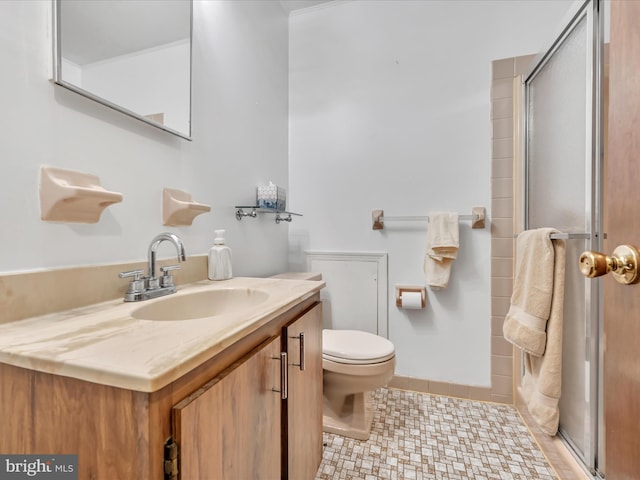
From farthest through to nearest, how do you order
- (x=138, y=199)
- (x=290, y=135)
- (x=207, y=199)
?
(x=290, y=135), (x=207, y=199), (x=138, y=199)

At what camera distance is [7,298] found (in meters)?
0.66

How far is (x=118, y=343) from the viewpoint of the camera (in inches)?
21.0

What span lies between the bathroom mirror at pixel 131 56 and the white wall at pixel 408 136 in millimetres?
1051

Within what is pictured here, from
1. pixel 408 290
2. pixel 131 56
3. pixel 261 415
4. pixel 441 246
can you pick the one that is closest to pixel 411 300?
pixel 408 290

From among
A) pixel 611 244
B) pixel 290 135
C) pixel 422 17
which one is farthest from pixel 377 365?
pixel 422 17

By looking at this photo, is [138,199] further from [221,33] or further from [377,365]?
[377,365]

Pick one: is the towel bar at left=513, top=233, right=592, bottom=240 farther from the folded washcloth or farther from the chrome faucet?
the chrome faucet

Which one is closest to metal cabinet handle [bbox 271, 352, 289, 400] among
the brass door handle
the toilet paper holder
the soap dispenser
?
the soap dispenser

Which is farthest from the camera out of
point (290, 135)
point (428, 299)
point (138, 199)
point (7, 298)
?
point (290, 135)

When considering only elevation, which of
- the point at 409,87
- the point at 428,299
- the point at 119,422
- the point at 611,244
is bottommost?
the point at 428,299

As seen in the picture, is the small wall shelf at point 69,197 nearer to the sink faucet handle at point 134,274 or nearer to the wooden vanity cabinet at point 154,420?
the sink faucet handle at point 134,274

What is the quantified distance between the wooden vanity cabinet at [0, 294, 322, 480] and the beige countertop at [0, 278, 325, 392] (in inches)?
1.4

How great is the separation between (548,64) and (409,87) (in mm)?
721

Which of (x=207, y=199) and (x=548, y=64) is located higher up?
(x=548, y=64)
